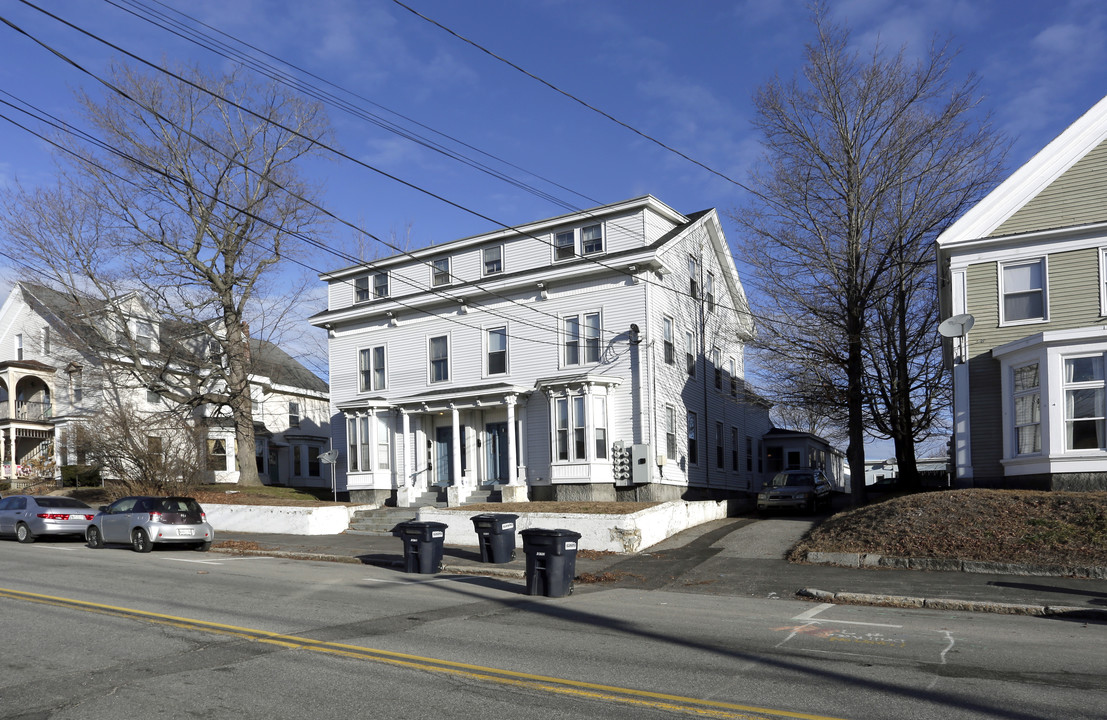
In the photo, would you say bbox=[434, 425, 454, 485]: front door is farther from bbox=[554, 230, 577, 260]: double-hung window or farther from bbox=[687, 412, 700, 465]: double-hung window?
bbox=[687, 412, 700, 465]: double-hung window

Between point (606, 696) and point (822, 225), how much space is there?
20454 millimetres

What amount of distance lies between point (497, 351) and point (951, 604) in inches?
751

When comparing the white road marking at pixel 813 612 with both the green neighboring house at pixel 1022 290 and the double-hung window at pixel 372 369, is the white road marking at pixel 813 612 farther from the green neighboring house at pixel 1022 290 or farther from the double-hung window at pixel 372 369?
the double-hung window at pixel 372 369

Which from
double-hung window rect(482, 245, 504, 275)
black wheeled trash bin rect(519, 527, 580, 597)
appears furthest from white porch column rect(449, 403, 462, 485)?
black wheeled trash bin rect(519, 527, 580, 597)

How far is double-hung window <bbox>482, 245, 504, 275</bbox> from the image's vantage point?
30.4 meters

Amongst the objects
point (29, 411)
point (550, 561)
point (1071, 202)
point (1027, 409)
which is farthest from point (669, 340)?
point (29, 411)

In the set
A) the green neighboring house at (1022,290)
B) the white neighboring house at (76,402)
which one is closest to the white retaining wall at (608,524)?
the green neighboring house at (1022,290)

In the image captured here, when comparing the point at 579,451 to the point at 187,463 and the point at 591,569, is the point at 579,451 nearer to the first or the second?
the point at 591,569

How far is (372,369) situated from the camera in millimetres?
33031

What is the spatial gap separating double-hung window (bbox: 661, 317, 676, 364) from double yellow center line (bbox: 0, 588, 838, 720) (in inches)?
771

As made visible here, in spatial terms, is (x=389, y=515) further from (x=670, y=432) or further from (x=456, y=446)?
(x=670, y=432)

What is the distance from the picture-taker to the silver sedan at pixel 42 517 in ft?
78.3

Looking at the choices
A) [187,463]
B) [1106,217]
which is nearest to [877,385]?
[1106,217]

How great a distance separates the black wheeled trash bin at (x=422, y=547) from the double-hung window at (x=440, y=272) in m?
15.3
